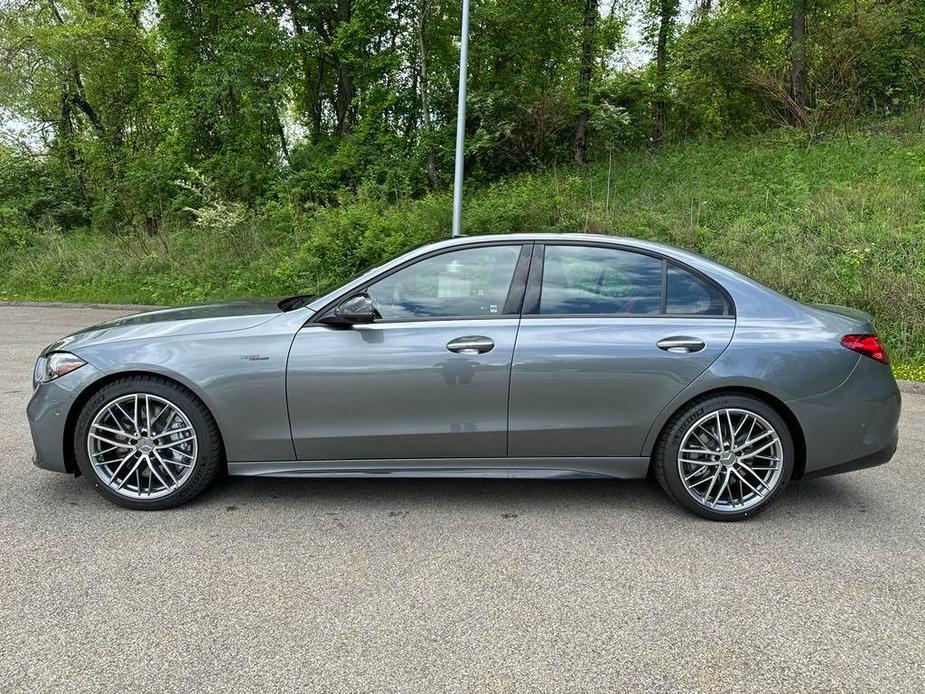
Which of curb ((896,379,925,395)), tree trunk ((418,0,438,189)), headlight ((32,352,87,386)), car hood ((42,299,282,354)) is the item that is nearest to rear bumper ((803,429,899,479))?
car hood ((42,299,282,354))

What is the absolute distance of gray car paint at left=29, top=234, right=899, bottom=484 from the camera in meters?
3.39

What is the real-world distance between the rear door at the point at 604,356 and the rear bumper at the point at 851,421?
63 cm

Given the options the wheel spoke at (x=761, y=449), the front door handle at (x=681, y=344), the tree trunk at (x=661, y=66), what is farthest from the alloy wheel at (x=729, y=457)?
the tree trunk at (x=661, y=66)

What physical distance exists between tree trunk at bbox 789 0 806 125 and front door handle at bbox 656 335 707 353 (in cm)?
1573

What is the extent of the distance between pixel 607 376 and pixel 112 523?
8.96ft

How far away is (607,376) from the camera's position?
11.2ft

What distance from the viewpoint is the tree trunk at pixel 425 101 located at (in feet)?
52.6

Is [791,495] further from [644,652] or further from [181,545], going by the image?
[181,545]

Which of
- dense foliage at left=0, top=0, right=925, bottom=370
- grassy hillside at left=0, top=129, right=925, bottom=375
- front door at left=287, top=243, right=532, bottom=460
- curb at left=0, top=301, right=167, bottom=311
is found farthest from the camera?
dense foliage at left=0, top=0, right=925, bottom=370

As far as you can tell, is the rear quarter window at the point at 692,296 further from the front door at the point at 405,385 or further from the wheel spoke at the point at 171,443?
the wheel spoke at the point at 171,443

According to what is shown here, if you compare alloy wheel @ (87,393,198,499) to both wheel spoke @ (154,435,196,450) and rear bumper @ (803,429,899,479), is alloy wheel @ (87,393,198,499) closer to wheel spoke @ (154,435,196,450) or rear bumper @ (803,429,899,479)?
wheel spoke @ (154,435,196,450)

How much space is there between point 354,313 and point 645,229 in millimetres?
9448

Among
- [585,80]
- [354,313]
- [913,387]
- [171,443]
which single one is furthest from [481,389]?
[585,80]

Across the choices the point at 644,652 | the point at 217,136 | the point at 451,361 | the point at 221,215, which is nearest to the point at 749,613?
the point at 644,652
